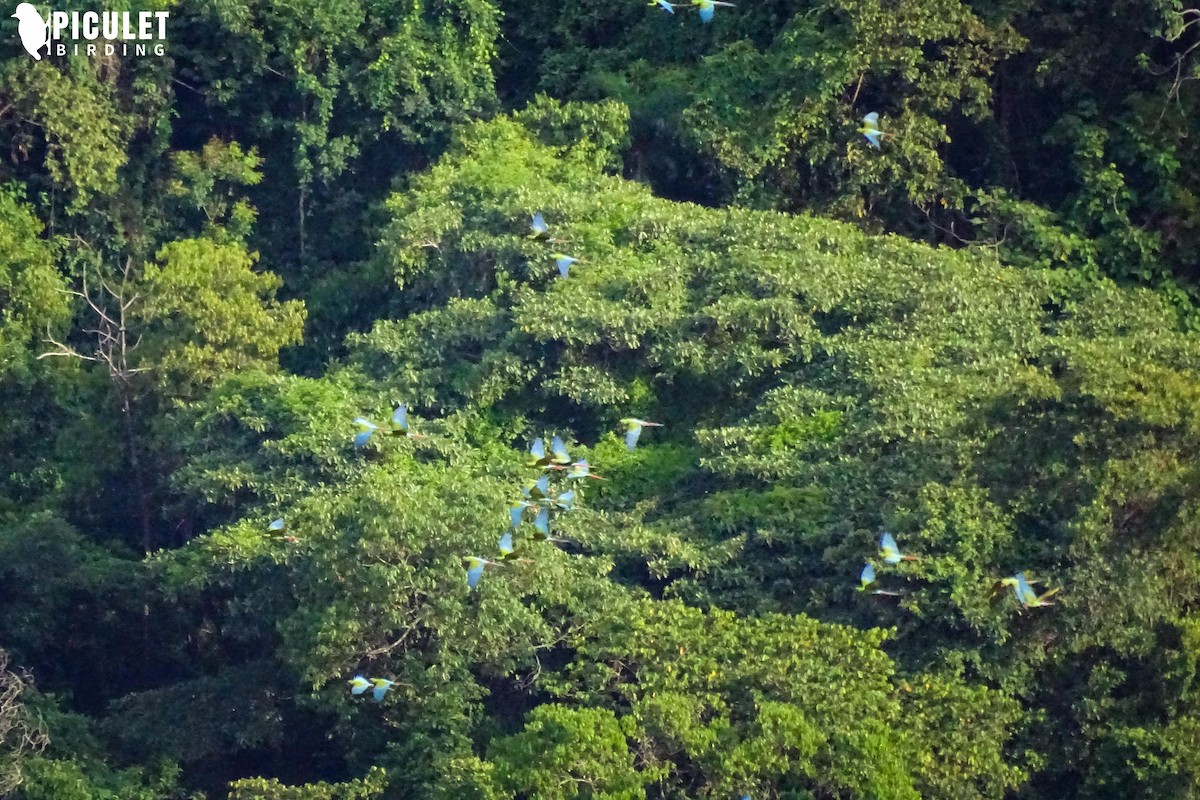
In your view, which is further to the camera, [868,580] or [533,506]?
[533,506]

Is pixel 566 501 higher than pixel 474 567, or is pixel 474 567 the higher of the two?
pixel 566 501

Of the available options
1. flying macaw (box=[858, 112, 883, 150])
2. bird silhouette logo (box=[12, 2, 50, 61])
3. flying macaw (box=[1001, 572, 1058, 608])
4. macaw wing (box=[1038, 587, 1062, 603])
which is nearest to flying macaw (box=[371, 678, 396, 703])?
flying macaw (box=[1001, 572, 1058, 608])

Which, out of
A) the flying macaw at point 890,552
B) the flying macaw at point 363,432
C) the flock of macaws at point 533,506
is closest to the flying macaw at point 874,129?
the flock of macaws at point 533,506

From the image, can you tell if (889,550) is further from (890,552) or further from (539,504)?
(539,504)

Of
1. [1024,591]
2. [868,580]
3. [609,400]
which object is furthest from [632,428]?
A: [1024,591]

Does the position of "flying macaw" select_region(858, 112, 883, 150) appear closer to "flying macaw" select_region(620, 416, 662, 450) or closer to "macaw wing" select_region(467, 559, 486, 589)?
"flying macaw" select_region(620, 416, 662, 450)

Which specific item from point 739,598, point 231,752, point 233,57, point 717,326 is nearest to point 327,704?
point 231,752

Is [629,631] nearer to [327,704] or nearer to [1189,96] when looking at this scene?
[327,704]

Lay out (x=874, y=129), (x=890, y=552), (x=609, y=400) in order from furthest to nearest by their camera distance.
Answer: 1. (x=609, y=400)
2. (x=874, y=129)
3. (x=890, y=552)
